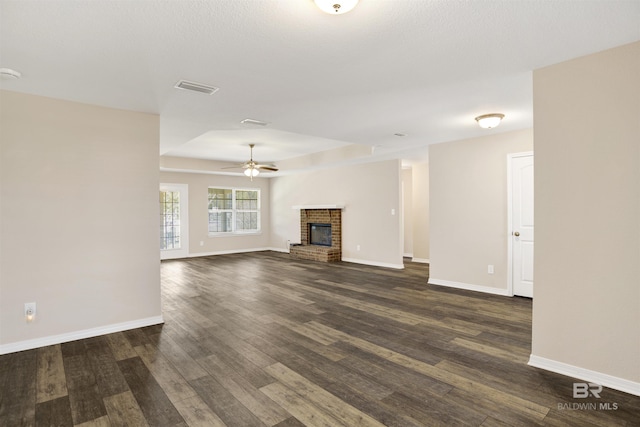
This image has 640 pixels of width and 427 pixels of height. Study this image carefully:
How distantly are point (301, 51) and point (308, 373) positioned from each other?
2.38 meters

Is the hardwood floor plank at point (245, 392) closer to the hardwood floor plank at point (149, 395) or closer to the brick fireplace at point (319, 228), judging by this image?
the hardwood floor plank at point (149, 395)

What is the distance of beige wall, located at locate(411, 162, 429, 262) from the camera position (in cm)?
790

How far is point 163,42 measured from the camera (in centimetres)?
212

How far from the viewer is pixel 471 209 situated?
5.09 meters

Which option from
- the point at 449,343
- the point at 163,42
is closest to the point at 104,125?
the point at 163,42

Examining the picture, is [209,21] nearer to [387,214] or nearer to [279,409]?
[279,409]

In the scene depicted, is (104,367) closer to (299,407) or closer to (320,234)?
(299,407)

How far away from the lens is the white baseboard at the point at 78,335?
9.70 ft

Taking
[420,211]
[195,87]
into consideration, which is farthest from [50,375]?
[420,211]

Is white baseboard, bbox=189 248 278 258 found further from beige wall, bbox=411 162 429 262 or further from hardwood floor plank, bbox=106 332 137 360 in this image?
hardwood floor plank, bbox=106 332 137 360

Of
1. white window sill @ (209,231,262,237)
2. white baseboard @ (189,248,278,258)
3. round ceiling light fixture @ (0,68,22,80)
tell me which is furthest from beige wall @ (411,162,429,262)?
round ceiling light fixture @ (0,68,22,80)

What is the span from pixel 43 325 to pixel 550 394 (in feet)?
14.1

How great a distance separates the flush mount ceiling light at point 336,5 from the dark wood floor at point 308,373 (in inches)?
90.5

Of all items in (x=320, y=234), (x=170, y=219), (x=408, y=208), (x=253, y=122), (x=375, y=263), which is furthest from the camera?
(x=320, y=234)
